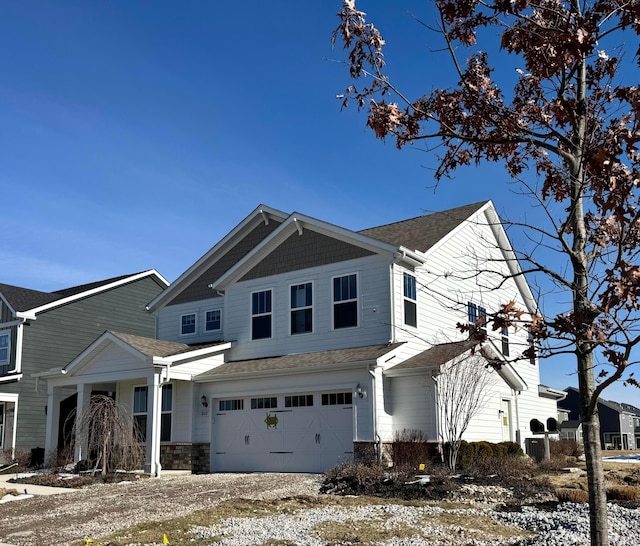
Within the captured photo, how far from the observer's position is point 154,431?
1892 cm

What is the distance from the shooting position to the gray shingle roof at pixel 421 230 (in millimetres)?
20969

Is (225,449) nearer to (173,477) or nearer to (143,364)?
(173,477)

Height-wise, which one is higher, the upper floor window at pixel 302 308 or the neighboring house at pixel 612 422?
the upper floor window at pixel 302 308

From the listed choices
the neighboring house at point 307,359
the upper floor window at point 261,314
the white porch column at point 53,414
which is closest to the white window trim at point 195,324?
the neighboring house at point 307,359

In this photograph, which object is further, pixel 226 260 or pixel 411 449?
pixel 226 260

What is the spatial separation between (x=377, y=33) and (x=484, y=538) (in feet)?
20.1

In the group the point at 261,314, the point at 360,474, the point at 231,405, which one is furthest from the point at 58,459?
the point at 360,474

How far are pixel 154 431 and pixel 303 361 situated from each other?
15.0 feet

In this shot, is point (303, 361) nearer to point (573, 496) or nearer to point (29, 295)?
point (573, 496)

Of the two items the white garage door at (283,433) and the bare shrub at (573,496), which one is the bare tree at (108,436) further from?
the bare shrub at (573,496)

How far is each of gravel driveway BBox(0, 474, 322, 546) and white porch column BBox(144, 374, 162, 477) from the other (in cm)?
111

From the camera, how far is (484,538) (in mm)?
8484

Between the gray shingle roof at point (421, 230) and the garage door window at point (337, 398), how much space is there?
4.81 meters

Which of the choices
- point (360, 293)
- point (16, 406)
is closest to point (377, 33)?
point (360, 293)
